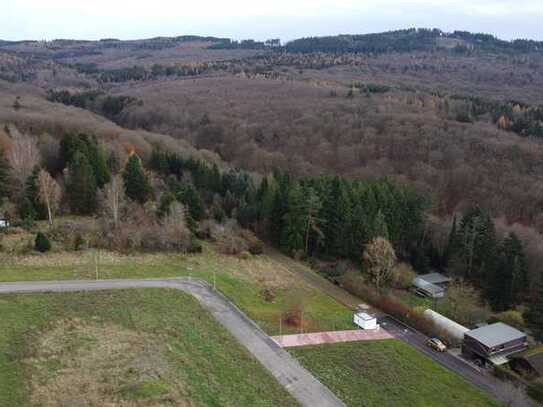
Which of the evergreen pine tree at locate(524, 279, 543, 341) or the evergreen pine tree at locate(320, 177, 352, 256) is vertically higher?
the evergreen pine tree at locate(320, 177, 352, 256)

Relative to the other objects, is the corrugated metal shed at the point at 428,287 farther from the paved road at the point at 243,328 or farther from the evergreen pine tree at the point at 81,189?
the evergreen pine tree at the point at 81,189

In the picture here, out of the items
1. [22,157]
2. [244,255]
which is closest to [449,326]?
[244,255]

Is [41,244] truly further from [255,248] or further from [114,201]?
[255,248]

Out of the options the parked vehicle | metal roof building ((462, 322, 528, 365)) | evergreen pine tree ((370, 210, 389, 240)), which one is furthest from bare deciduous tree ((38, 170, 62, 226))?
metal roof building ((462, 322, 528, 365))

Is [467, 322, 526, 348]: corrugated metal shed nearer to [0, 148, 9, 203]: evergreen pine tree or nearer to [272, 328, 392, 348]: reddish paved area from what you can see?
[272, 328, 392, 348]: reddish paved area

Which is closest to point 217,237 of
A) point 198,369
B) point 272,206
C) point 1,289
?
point 272,206

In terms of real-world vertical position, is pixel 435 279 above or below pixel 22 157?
below

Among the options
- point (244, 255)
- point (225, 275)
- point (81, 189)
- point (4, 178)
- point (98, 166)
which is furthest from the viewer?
point (98, 166)
